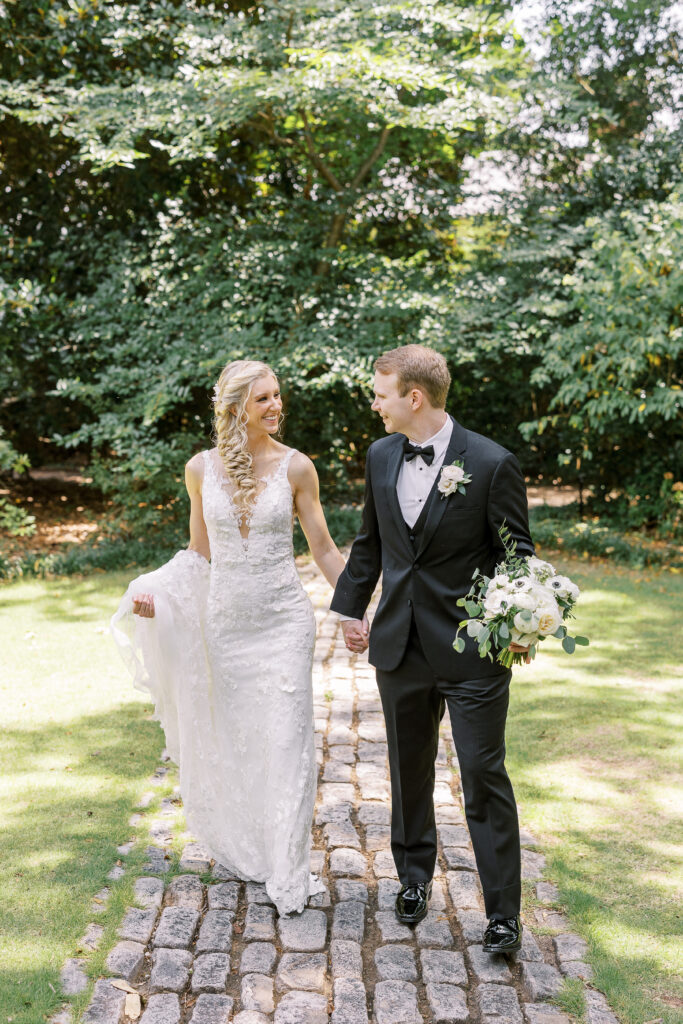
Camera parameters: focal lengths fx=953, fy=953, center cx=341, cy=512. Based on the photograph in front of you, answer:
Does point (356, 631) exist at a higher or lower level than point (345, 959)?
higher

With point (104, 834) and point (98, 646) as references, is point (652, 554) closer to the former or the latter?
point (98, 646)

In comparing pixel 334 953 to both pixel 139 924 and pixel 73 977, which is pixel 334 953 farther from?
pixel 73 977

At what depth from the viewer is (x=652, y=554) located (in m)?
10.4

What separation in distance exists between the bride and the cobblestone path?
0.70ft

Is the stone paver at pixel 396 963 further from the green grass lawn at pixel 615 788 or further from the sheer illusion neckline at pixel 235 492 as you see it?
the sheer illusion neckline at pixel 235 492

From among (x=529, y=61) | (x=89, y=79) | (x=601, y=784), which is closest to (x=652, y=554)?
(x=601, y=784)

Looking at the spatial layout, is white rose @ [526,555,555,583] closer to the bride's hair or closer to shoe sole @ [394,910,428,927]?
the bride's hair

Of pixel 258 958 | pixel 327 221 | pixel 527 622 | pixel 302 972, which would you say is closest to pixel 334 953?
pixel 302 972

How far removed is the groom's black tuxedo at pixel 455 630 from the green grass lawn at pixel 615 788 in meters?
0.51

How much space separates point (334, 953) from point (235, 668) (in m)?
1.15

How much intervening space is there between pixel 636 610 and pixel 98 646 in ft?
15.4

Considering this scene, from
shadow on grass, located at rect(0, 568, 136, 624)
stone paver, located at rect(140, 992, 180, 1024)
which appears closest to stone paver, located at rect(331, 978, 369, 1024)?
stone paver, located at rect(140, 992, 180, 1024)

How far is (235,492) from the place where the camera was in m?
3.89

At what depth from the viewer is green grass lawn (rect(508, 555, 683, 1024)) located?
3.46m
